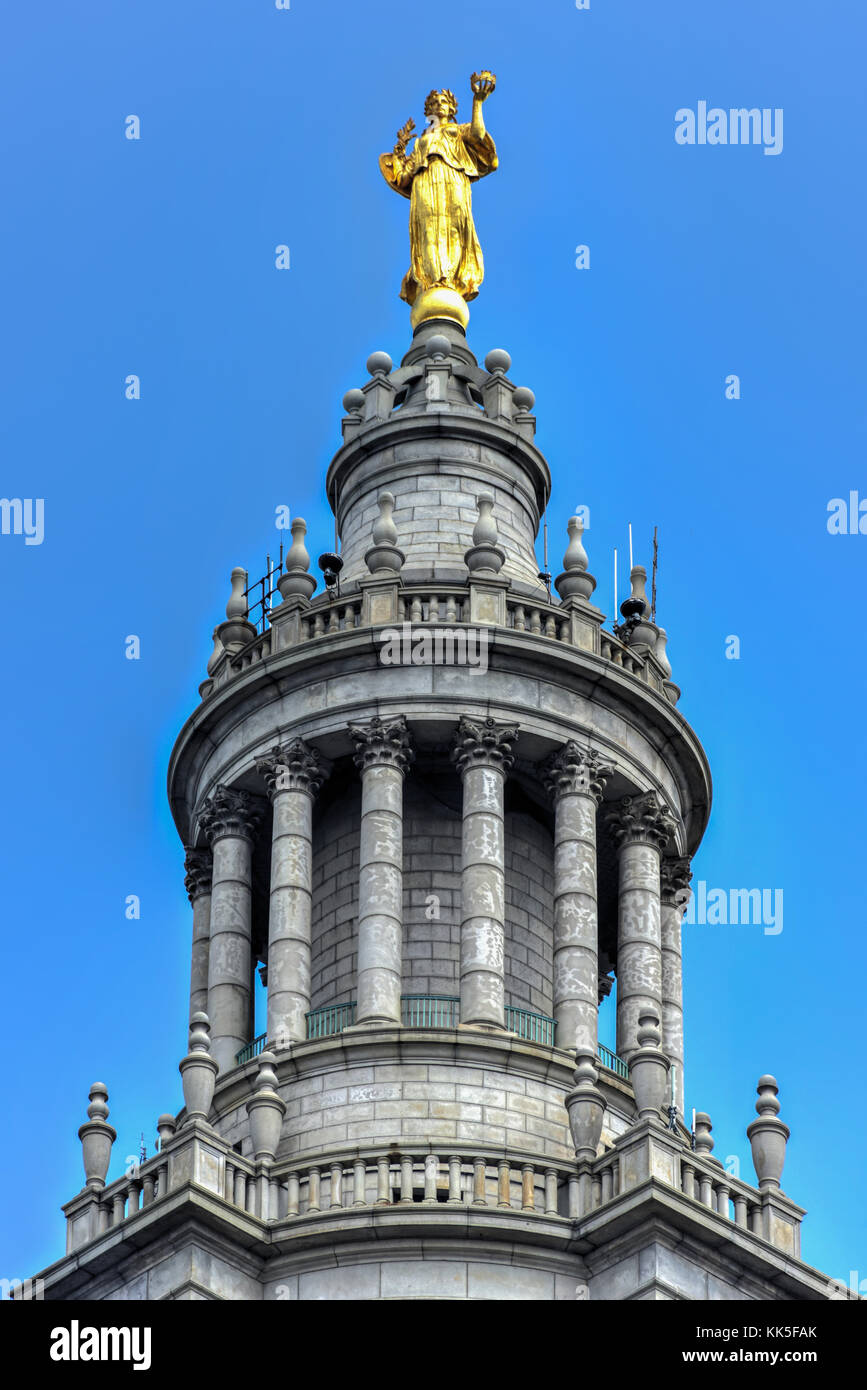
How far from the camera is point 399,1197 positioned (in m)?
60.7

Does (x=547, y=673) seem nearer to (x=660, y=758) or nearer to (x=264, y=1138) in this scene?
(x=660, y=758)

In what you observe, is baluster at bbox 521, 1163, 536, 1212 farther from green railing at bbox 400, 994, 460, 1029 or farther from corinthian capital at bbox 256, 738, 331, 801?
corinthian capital at bbox 256, 738, 331, 801

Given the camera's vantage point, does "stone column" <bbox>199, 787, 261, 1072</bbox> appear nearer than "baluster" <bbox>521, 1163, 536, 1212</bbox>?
No

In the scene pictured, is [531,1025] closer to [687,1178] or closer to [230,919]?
[230,919]

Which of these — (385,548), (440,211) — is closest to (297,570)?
(385,548)

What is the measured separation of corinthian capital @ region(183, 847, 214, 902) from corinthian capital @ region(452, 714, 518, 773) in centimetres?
618

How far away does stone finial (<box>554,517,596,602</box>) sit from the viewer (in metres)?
71.7

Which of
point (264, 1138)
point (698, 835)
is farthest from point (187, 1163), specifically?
point (698, 835)

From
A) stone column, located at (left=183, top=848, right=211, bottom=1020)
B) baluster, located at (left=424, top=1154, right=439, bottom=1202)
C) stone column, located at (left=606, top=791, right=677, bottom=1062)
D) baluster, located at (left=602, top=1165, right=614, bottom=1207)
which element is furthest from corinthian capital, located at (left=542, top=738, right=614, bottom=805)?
baluster, located at (left=424, top=1154, right=439, bottom=1202)

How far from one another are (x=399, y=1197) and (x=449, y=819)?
10968 mm

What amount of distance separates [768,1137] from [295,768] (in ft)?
38.1

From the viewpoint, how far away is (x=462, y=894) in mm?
66750

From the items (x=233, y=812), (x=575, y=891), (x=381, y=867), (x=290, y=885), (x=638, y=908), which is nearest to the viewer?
(x=381, y=867)
